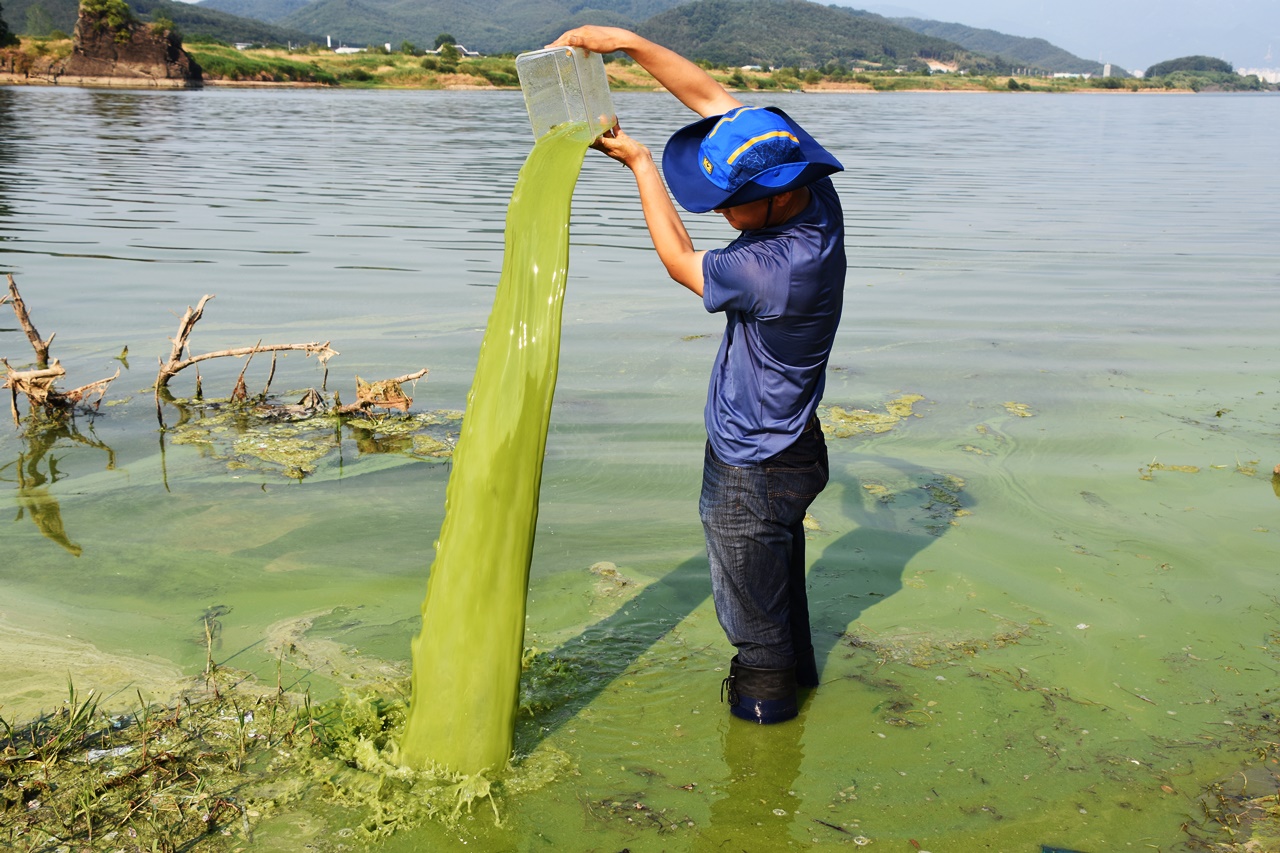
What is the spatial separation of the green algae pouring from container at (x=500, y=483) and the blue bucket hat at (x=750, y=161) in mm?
398

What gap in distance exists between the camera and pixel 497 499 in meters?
3.27

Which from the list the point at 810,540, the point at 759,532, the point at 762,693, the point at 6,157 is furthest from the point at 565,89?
the point at 6,157

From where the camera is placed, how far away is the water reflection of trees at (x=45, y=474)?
207 inches

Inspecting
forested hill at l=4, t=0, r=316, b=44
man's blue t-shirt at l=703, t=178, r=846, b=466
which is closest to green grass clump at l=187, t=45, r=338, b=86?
man's blue t-shirt at l=703, t=178, r=846, b=466

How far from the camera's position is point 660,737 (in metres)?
3.65

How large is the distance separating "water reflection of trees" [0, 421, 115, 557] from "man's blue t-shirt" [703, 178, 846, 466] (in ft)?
11.2

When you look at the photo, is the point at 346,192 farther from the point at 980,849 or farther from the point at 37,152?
the point at 980,849

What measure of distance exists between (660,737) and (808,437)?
1159mm

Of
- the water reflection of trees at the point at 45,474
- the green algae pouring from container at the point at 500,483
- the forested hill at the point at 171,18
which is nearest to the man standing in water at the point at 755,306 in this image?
the green algae pouring from container at the point at 500,483

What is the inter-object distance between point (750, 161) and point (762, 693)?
1.75 meters

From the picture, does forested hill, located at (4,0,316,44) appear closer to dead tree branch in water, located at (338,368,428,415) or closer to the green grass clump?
the green grass clump

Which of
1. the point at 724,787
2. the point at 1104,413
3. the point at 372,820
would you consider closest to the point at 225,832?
the point at 372,820

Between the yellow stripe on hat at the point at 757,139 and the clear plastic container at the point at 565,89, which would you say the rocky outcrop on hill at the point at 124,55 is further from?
the yellow stripe on hat at the point at 757,139

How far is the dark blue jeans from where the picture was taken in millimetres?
3285
